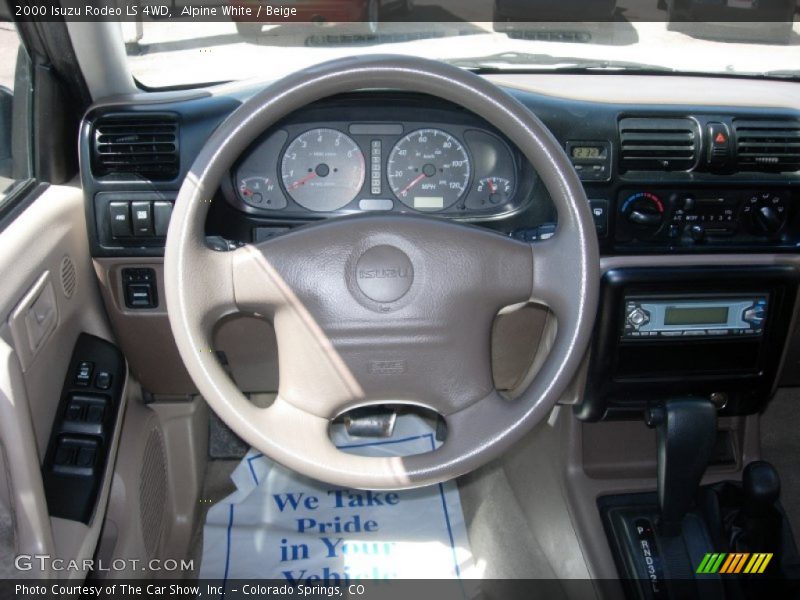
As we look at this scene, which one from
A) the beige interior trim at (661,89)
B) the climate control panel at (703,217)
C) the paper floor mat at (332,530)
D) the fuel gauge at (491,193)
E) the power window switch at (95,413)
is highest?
the beige interior trim at (661,89)

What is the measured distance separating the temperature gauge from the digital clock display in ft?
2.15

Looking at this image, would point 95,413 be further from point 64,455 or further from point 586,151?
point 586,151

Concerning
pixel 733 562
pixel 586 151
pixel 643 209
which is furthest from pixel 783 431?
A: pixel 586 151

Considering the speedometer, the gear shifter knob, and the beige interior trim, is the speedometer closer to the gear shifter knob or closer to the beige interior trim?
the beige interior trim

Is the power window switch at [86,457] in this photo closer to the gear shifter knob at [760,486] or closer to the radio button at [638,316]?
the radio button at [638,316]

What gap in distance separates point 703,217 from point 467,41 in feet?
2.58

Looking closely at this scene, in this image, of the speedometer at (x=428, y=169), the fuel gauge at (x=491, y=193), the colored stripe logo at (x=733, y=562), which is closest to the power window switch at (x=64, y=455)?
the speedometer at (x=428, y=169)

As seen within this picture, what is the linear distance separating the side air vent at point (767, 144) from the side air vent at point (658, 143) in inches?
4.2

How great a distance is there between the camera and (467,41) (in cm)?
204

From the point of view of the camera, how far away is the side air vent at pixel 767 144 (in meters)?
1.70

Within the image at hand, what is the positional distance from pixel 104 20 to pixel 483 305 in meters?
1.08

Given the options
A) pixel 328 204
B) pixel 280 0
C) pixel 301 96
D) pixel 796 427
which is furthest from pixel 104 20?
pixel 796 427

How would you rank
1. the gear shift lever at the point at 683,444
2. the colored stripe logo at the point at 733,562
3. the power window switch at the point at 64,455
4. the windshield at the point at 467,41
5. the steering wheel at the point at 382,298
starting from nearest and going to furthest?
the steering wheel at the point at 382,298, the power window switch at the point at 64,455, the gear shift lever at the point at 683,444, the colored stripe logo at the point at 733,562, the windshield at the point at 467,41

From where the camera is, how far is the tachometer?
1649mm
